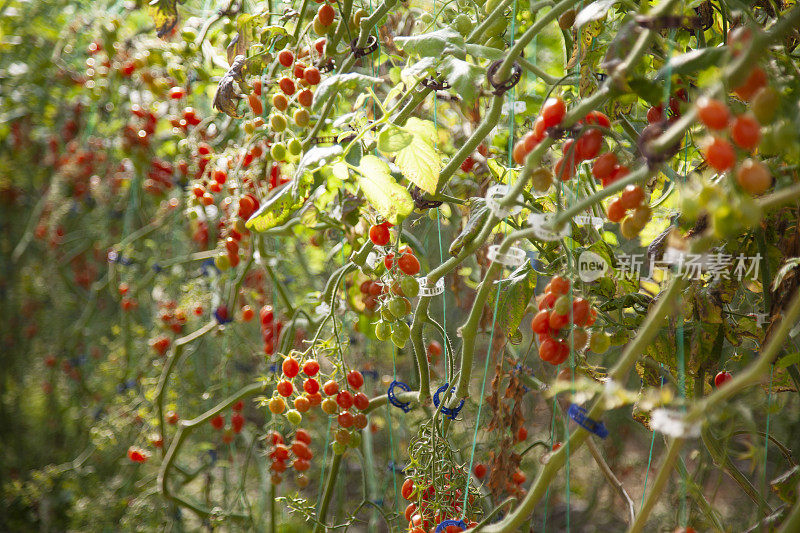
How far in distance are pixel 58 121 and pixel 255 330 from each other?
1.26 meters

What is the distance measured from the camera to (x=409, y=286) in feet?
2.43

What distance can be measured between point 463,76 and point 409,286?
25cm

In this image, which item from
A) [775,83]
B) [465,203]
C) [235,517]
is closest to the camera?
[775,83]

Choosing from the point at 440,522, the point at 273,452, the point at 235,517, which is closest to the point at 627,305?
the point at 440,522

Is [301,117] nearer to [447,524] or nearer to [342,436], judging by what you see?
[342,436]

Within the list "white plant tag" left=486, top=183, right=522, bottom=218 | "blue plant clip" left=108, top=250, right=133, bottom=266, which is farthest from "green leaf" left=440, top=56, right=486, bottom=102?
"blue plant clip" left=108, top=250, right=133, bottom=266

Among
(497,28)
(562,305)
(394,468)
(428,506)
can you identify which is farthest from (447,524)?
(497,28)

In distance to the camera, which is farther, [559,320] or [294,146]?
[294,146]

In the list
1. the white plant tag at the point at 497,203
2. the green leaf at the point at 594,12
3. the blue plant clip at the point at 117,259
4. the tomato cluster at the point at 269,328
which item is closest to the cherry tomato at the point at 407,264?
the white plant tag at the point at 497,203

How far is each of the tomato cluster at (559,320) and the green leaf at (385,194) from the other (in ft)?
0.60

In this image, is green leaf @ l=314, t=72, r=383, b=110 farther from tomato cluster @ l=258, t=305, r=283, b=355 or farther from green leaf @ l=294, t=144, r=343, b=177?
tomato cluster @ l=258, t=305, r=283, b=355

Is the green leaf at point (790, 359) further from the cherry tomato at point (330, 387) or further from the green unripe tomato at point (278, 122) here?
the green unripe tomato at point (278, 122)

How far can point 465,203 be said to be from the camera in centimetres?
86

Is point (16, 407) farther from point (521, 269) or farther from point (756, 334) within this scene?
point (756, 334)
